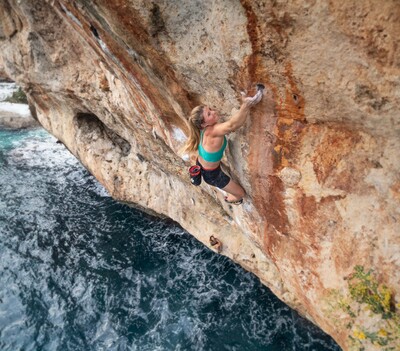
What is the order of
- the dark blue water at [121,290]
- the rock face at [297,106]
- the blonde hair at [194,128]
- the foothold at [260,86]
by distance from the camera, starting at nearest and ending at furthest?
the rock face at [297,106]
the foothold at [260,86]
the blonde hair at [194,128]
the dark blue water at [121,290]

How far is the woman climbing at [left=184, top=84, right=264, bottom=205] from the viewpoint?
161 inches

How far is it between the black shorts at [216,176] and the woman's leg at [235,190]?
0.08 meters

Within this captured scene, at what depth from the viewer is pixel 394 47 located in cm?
281

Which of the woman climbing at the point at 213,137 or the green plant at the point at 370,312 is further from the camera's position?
the woman climbing at the point at 213,137

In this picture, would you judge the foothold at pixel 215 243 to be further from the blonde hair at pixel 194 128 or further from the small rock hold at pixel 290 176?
the small rock hold at pixel 290 176

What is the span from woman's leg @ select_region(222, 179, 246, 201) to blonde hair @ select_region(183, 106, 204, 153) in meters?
0.85

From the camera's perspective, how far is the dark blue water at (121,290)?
283 inches

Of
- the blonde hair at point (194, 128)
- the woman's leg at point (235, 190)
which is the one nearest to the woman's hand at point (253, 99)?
the blonde hair at point (194, 128)

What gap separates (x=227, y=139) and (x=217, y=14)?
1.78 m

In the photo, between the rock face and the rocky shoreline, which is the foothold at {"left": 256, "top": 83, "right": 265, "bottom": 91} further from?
the rocky shoreline

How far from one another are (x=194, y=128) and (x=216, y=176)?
899 millimetres

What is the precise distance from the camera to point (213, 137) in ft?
14.8

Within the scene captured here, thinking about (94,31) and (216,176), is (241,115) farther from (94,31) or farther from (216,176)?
(94,31)

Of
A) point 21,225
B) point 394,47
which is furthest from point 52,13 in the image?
point 394,47
